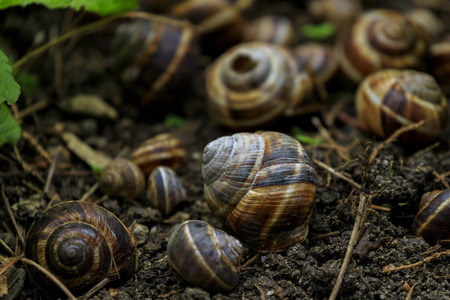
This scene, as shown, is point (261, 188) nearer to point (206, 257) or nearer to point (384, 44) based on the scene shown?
point (206, 257)

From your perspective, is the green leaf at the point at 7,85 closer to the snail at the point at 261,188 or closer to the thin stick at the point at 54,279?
the thin stick at the point at 54,279

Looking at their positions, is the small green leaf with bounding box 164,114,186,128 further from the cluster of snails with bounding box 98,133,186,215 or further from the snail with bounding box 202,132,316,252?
the snail with bounding box 202,132,316,252

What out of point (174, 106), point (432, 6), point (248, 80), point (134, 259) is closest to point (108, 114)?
point (174, 106)

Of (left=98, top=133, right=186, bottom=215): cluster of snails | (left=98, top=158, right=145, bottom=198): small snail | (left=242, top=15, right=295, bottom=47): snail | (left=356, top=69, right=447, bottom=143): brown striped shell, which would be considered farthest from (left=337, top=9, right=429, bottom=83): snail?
(left=98, top=158, right=145, bottom=198): small snail

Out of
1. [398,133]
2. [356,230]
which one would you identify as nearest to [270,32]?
[398,133]

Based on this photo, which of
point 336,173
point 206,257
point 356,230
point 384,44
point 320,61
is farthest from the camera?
point 320,61

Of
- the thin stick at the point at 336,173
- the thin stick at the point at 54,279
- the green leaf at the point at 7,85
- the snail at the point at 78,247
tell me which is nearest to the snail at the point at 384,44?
the thin stick at the point at 336,173

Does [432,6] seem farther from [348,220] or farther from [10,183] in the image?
[10,183]

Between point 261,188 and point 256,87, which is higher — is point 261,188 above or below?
below
